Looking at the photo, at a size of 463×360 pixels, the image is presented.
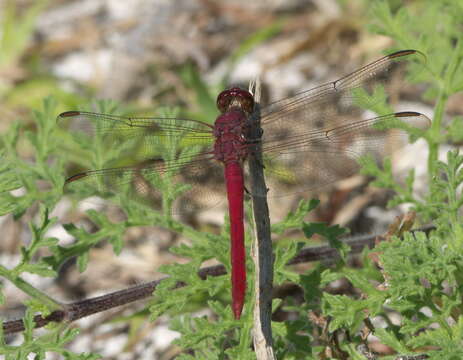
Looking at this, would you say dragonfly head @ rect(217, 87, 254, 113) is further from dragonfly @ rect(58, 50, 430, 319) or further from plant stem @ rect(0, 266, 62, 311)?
plant stem @ rect(0, 266, 62, 311)

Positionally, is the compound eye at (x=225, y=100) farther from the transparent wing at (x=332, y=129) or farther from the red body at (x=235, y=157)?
the transparent wing at (x=332, y=129)

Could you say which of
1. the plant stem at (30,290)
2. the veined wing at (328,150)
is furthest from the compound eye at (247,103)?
the plant stem at (30,290)

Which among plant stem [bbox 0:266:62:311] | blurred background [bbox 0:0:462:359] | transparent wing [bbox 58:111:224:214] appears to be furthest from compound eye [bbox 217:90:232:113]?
blurred background [bbox 0:0:462:359]

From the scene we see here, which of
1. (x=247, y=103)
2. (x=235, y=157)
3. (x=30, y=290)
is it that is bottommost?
(x=30, y=290)

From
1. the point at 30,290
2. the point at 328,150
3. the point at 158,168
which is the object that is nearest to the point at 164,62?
the point at 158,168

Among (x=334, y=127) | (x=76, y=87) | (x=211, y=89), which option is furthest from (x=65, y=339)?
(x=76, y=87)

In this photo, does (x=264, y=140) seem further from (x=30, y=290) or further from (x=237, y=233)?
(x=30, y=290)

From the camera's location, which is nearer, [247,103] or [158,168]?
[247,103]
